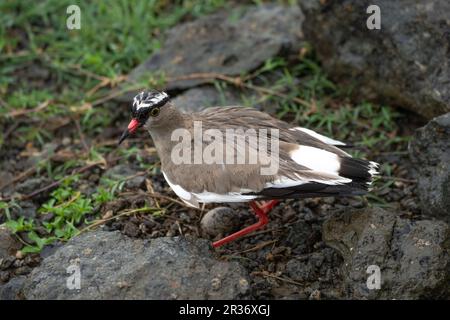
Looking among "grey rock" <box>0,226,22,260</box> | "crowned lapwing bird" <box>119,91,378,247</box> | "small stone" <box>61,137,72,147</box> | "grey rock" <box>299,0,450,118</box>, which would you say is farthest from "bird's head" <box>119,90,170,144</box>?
"grey rock" <box>299,0,450,118</box>

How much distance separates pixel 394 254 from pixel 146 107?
7.18 ft

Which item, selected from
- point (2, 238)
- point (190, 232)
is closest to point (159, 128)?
point (190, 232)

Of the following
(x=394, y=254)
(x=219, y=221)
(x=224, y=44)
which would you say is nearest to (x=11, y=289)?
(x=219, y=221)

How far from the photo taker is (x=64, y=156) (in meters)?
6.73

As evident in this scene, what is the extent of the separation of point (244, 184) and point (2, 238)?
2042mm

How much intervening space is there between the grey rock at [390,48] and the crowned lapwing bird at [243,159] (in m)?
1.28

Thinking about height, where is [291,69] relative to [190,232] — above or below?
above

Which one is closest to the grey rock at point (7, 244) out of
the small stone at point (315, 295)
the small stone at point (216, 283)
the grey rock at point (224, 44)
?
the small stone at point (216, 283)

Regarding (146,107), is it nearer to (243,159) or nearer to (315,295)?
(243,159)

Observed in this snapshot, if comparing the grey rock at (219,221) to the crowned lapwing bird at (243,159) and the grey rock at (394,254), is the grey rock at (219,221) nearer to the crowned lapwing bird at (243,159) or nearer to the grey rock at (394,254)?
the crowned lapwing bird at (243,159)

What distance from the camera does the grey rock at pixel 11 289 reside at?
4895mm

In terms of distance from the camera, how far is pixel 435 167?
17.3 ft
